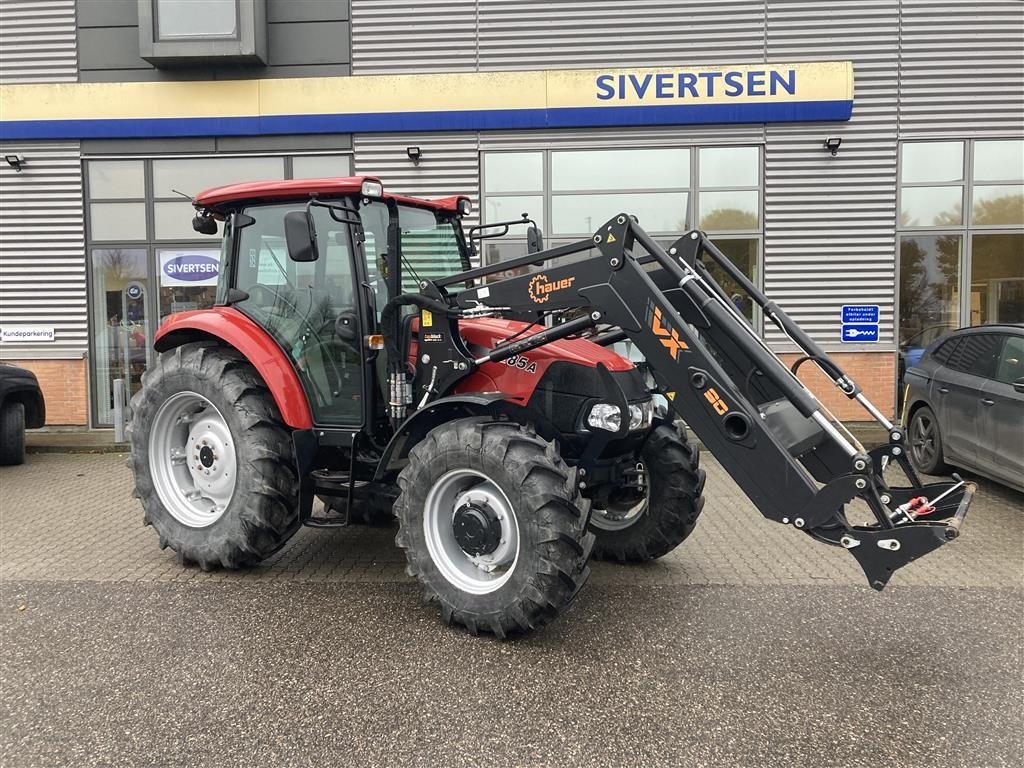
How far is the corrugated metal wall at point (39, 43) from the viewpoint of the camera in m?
10.4

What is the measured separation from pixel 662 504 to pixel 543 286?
167 cm

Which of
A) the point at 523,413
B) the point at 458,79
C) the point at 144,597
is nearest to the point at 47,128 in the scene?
the point at 458,79

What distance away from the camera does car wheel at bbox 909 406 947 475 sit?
7.72 m

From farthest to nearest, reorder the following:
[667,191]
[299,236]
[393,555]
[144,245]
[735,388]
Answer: [144,245], [667,191], [393,555], [299,236], [735,388]

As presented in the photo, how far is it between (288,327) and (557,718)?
3.00 m

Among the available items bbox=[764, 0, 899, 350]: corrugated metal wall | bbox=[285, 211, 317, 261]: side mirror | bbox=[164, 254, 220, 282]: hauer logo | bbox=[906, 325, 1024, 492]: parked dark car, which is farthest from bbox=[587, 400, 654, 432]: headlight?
bbox=[164, 254, 220, 282]: hauer logo

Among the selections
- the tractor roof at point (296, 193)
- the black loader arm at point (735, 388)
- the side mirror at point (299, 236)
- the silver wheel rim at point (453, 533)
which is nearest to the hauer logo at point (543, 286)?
→ the black loader arm at point (735, 388)

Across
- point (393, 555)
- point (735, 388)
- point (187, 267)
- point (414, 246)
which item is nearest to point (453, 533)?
point (393, 555)

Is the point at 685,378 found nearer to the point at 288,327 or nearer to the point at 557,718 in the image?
the point at 557,718

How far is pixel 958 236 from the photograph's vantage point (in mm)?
10430

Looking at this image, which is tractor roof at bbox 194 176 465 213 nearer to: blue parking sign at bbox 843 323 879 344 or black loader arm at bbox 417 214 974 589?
black loader arm at bbox 417 214 974 589

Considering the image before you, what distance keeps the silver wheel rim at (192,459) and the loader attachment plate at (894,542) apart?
3.71 meters

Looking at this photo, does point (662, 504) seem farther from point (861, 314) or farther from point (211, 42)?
point (211, 42)

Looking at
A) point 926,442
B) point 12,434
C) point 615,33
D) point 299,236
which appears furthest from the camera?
point 615,33
